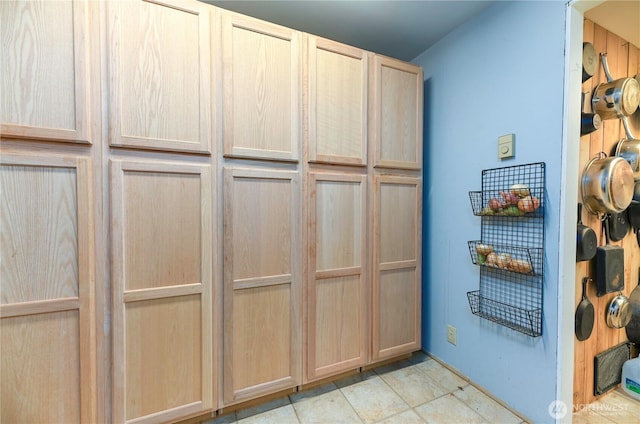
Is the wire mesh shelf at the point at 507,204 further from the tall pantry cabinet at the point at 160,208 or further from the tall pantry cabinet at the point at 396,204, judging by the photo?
the tall pantry cabinet at the point at 160,208

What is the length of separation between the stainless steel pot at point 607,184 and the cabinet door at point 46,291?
2.35m

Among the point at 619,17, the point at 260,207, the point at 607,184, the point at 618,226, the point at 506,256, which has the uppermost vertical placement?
the point at 619,17

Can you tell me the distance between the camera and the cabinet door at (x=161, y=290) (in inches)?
48.4

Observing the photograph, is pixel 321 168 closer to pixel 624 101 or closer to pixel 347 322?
pixel 347 322

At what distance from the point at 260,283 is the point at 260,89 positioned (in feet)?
3.40

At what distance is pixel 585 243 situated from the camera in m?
1.39

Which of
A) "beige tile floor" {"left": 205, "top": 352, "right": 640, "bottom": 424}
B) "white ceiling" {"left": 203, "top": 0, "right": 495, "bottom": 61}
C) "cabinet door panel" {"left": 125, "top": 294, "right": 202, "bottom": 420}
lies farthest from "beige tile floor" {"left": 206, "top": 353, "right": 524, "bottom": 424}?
"white ceiling" {"left": 203, "top": 0, "right": 495, "bottom": 61}

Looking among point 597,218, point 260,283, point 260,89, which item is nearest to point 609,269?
point 597,218

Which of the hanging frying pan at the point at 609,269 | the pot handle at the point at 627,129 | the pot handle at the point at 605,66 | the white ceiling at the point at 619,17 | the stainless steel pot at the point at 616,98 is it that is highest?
the white ceiling at the point at 619,17

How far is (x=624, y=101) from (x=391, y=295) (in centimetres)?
160

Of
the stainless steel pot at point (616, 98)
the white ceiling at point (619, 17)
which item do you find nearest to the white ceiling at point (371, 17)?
the white ceiling at point (619, 17)

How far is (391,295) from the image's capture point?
187 centimetres

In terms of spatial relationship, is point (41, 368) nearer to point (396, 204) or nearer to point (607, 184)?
point (396, 204)

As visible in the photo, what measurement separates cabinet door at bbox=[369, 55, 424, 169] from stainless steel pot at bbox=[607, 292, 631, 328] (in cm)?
137
